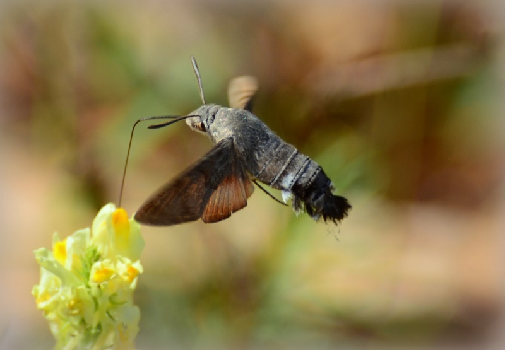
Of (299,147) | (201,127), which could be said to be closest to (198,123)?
(201,127)

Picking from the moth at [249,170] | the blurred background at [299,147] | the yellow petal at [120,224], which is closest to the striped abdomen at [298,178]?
the moth at [249,170]

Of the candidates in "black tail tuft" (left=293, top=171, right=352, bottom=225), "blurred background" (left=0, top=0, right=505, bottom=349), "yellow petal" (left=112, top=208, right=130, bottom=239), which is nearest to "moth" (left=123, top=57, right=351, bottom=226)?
"black tail tuft" (left=293, top=171, right=352, bottom=225)

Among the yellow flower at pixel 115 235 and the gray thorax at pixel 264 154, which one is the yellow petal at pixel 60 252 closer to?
the yellow flower at pixel 115 235

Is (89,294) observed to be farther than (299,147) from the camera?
No

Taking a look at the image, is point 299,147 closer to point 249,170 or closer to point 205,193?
point 249,170

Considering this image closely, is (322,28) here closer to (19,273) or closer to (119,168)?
(119,168)

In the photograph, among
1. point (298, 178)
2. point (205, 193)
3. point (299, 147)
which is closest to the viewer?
point (205, 193)

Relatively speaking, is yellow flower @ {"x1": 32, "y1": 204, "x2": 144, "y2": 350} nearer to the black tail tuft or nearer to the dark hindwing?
the dark hindwing
